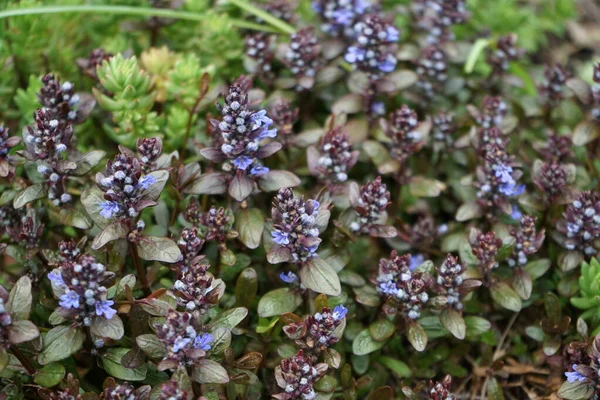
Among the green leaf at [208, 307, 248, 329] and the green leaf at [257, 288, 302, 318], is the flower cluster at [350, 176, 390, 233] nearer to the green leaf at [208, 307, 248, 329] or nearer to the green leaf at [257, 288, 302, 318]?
the green leaf at [257, 288, 302, 318]

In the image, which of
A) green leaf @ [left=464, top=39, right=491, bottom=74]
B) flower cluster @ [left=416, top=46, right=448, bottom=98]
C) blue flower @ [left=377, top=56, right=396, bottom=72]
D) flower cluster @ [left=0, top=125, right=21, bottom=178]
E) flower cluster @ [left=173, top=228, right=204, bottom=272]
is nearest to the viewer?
flower cluster @ [left=173, top=228, right=204, bottom=272]

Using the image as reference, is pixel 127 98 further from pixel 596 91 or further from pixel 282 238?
pixel 596 91

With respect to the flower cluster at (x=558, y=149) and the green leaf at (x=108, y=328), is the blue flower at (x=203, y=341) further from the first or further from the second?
the flower cluster at (x=558, y=149)

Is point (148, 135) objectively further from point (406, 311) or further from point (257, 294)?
point (406, 311)

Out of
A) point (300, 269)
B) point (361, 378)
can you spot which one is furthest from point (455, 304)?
point (300, 269)

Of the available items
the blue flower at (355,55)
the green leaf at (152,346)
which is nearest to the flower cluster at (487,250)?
the blue flower at (355,55)

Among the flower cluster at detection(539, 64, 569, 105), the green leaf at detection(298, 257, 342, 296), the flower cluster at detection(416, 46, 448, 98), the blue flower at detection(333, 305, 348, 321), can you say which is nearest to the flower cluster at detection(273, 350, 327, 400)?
the blue flower at detection(333, 305, 348, 321)
